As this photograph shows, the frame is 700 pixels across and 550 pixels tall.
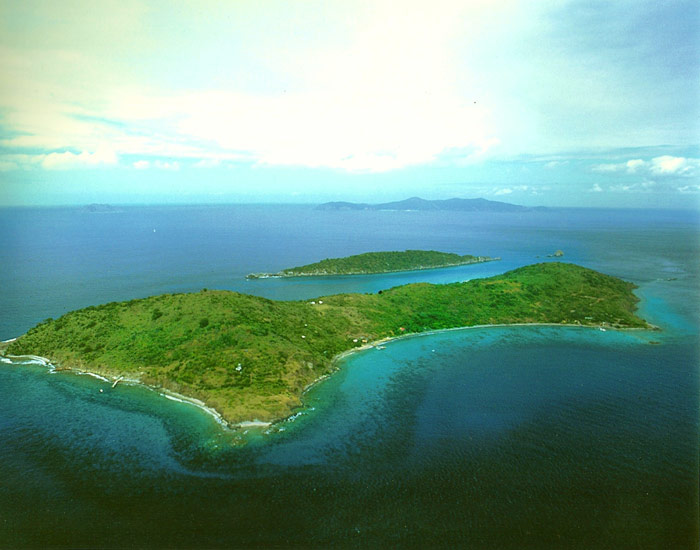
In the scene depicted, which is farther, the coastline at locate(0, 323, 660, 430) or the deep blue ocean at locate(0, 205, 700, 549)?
the coastline at locate(0, 323, 660, 430)

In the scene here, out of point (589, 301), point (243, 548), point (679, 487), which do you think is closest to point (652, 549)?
point (679, 487)

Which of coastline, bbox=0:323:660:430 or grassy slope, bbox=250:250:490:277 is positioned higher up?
grassy slope, bbox=250:250:490:277

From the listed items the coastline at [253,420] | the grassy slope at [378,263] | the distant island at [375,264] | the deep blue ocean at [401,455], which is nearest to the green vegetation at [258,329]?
the coastline at [253,420]

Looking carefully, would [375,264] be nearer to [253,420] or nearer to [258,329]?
[258,329]

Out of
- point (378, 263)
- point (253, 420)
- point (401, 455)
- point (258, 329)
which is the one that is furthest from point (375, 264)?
point (401, 455)

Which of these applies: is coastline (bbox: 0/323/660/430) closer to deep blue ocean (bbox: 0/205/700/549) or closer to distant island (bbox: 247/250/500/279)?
deep blue ocean (bbox: 0/205/700/549)

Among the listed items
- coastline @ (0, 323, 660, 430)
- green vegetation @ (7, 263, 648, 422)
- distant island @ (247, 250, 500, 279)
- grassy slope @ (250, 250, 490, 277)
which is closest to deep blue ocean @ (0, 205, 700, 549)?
coastline @ (0, 323, 660, 430)

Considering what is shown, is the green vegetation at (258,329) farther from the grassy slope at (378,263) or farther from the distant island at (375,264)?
the grassy slope at (378,263)
